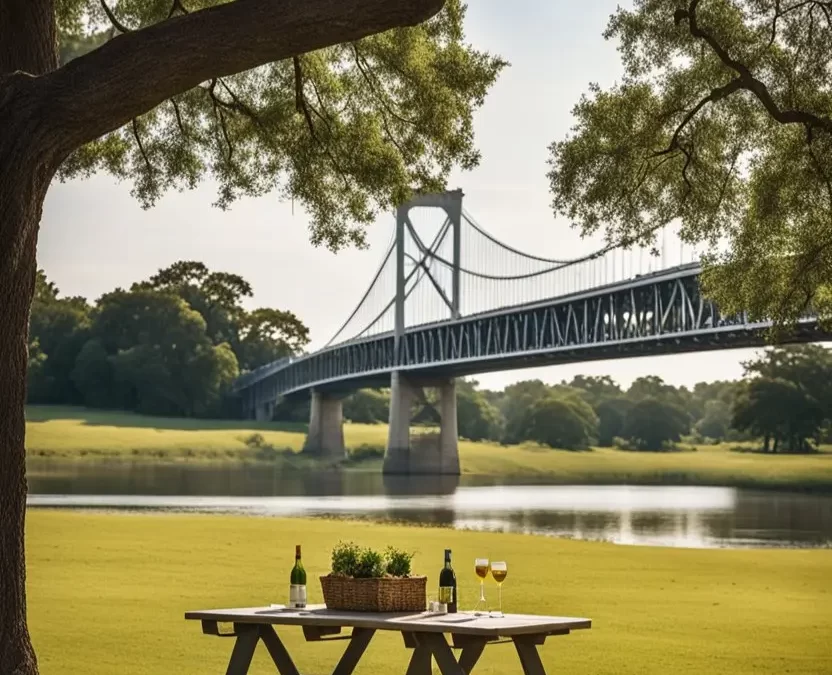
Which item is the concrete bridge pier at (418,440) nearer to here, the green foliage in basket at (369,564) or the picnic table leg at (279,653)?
the picnic table leg at (279,653)

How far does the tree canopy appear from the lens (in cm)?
1692

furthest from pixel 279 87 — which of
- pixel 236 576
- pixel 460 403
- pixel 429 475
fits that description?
pixel 460 403

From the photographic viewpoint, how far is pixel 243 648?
30.8ft

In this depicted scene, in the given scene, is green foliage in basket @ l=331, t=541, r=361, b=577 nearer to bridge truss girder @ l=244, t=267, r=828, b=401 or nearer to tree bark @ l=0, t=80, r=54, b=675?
tree bark @ l=0, t=80, r=54, b=675

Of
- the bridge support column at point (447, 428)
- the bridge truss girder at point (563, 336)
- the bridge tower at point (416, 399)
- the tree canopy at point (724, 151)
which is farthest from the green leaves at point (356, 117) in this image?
the bridge support column at point (447, 428)

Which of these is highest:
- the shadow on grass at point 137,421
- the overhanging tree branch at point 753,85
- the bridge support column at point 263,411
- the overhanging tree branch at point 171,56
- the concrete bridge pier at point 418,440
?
the bridge support column at point 263,411

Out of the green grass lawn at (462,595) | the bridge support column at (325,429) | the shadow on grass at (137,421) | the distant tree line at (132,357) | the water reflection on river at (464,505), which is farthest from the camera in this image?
the distant tree line at (132,357)

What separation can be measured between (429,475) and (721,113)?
8073 cm

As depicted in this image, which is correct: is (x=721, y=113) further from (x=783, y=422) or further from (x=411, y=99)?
(x=783, y=422)

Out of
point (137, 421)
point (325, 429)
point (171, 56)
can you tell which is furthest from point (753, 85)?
point (137, 421)

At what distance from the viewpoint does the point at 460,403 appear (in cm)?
15562

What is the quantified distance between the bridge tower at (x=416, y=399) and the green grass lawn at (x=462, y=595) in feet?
209

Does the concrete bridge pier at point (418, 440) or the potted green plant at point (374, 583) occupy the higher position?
the concrete bridge pier at point (418, 440)

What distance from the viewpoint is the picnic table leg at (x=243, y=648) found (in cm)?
938
